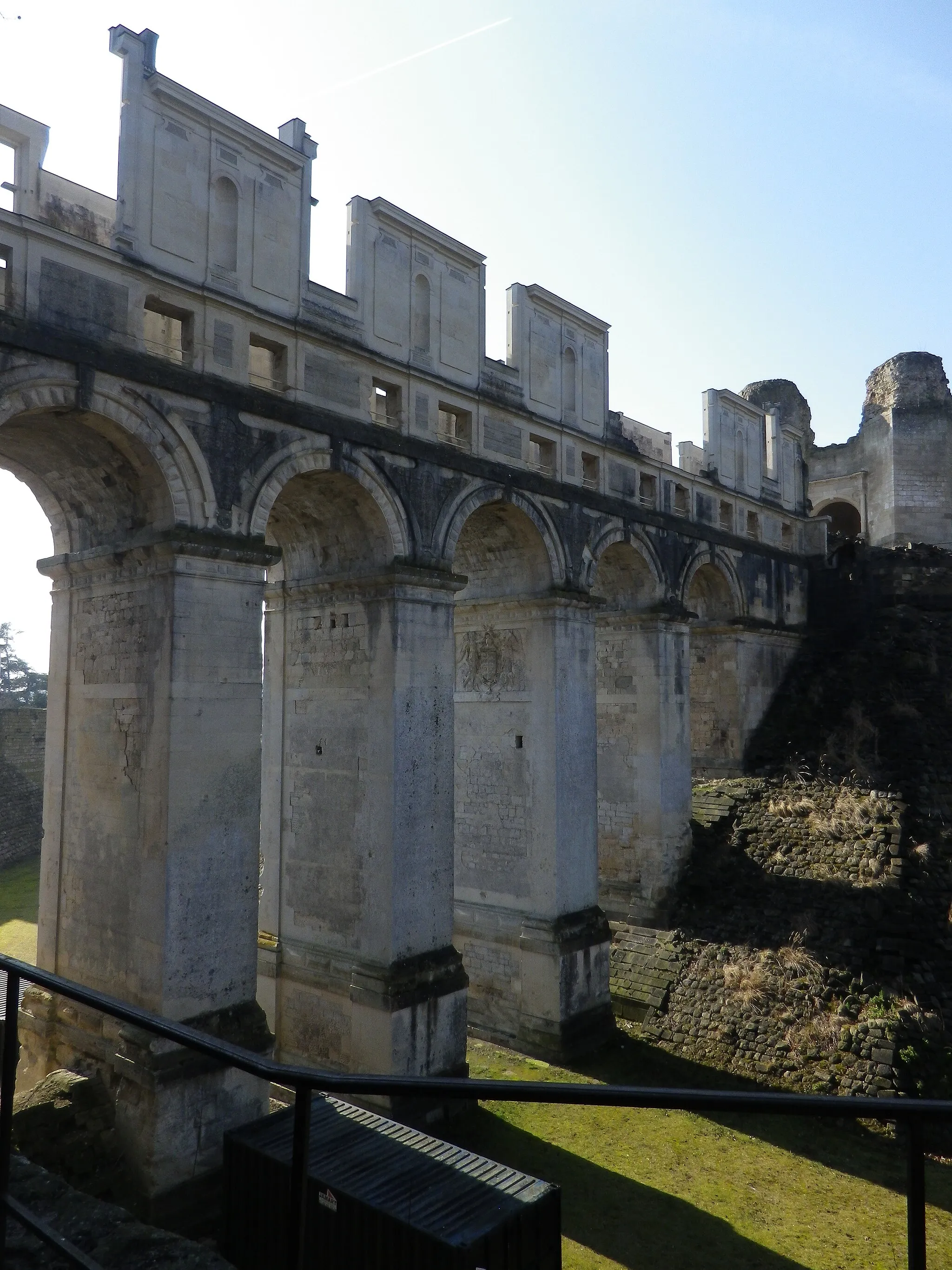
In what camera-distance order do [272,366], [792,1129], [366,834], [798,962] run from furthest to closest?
[798,962] → [366,834] → [792,1129] → [272,366]

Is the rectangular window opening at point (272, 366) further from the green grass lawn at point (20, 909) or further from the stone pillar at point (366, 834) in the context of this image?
the green grass lawn at point (20, 909)

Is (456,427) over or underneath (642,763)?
over

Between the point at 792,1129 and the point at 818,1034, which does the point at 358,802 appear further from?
the point at 818,1034

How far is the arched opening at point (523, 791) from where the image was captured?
45.6ft

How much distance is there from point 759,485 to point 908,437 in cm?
1135

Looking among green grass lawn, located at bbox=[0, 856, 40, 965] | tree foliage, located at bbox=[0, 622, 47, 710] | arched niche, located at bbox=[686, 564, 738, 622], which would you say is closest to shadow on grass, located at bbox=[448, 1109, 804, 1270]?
green grass lawn, located at bbox=[0, 856, 40, 965]

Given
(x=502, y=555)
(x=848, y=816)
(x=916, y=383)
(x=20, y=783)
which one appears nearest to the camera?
(x=502, y=555)

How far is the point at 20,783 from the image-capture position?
2911 centimetres

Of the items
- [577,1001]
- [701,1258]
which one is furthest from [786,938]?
[701,1258]

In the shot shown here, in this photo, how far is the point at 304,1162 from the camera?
242cm

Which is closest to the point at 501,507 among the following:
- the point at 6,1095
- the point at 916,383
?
the point at 6,1095

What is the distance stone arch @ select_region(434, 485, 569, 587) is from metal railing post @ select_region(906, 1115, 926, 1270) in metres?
10.7

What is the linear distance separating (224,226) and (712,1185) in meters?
12.2

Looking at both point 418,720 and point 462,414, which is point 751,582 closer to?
point 462,414
